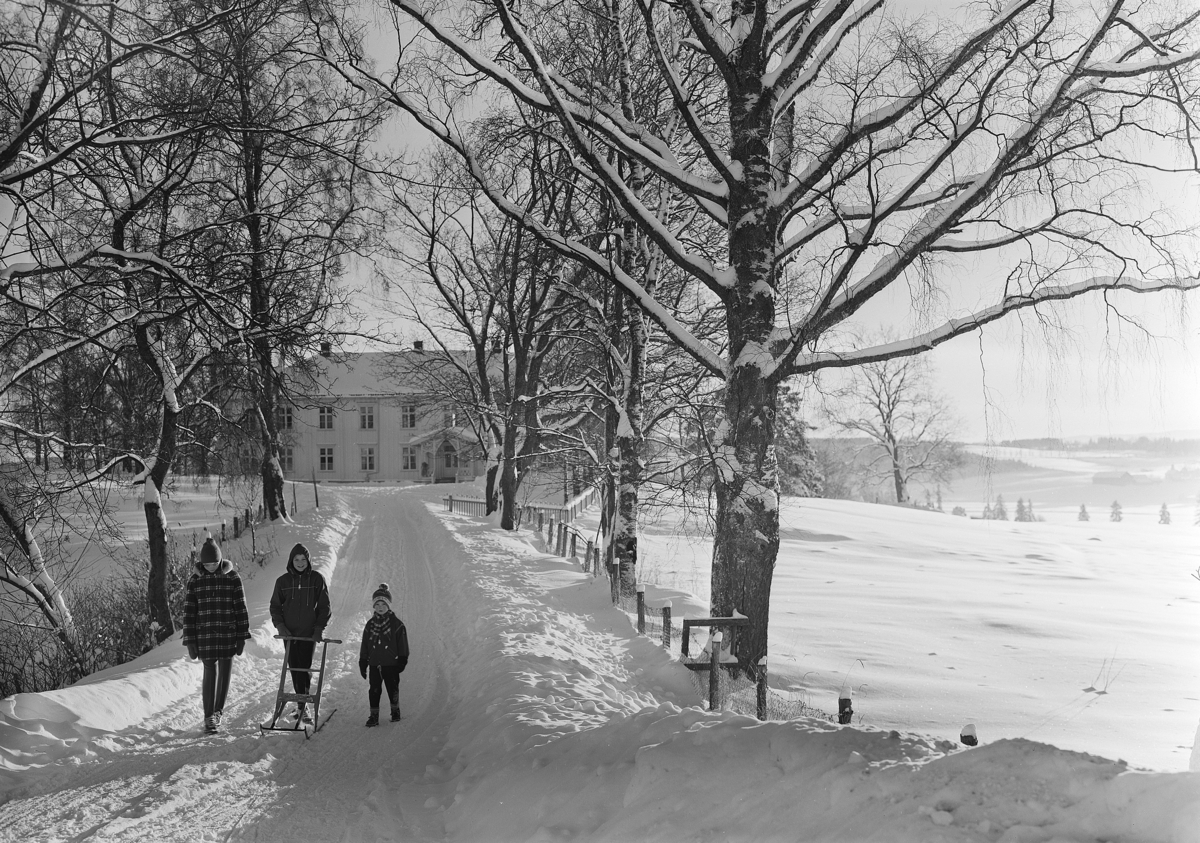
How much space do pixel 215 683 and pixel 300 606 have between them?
1.05 meters

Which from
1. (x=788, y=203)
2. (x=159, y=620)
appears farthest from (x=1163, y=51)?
(x=159, y=620)

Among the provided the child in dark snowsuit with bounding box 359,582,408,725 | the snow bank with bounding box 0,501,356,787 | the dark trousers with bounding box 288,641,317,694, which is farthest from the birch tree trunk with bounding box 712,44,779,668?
the snow bank with bounding box 0,501,356,787

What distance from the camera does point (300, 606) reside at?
26.2 ft

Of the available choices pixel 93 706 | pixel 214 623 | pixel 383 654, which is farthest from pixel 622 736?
pixel 93 706

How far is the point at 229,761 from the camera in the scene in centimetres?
620

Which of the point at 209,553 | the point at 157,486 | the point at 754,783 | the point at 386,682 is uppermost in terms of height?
the point at 157,486

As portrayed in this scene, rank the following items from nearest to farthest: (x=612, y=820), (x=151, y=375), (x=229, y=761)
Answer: (x=612, y=820) < (x=229, y=761) < (x=151, y=375)

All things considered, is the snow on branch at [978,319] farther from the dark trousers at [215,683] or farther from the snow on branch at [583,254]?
the dark trousers at [215,683]

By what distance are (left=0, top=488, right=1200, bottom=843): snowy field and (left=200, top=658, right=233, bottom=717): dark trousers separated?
0.85ft

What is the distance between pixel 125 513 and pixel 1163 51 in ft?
140

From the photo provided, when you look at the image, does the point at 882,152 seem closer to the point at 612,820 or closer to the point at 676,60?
the point at 612,820

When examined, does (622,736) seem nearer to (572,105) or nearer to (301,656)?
(301,656)

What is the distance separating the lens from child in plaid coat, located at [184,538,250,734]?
7.42 m

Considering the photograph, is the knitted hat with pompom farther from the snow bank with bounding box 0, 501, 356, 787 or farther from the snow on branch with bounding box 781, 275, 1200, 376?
the snow on branch with bounding box 781, 275, 1200, 376
